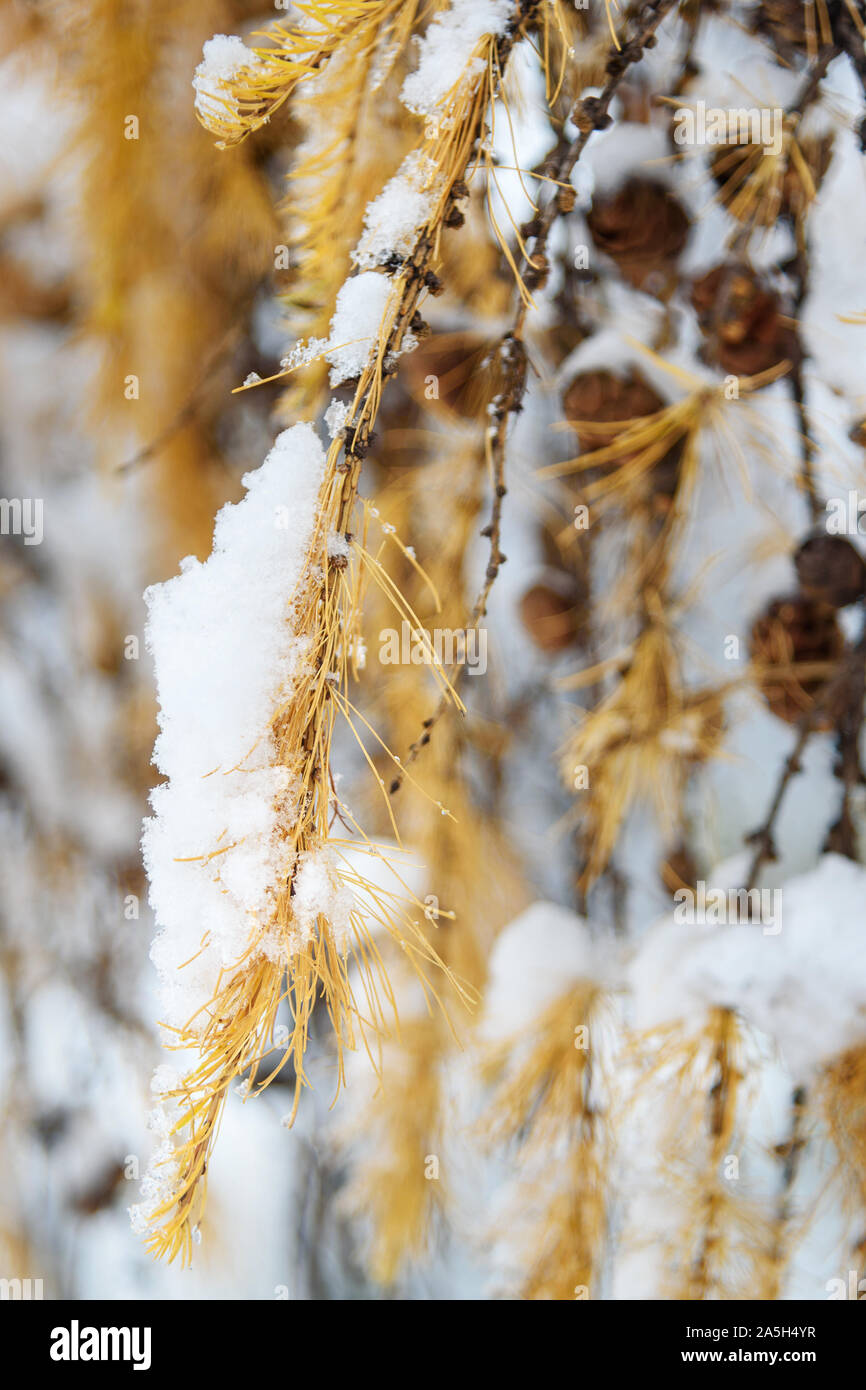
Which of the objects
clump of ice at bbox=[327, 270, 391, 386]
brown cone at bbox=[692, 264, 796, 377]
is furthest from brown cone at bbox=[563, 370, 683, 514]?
clump of ice at bbox=[327, 270, 391, 386]

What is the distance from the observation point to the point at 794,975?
445 millimetres

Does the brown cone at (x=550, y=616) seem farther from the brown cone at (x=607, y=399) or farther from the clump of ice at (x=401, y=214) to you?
the clump of ice at (x=401, y=214)

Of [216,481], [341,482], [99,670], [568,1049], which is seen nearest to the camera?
[341,482]

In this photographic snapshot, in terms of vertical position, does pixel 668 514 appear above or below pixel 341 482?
above

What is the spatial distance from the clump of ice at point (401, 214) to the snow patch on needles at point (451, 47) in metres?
0.02

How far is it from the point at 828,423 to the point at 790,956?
0.31 metres

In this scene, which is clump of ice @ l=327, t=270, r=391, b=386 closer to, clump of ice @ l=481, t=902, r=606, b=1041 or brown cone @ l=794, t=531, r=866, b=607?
brown cone @ l=794, t=531, r=866, b=607

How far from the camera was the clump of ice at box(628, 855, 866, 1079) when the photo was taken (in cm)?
43

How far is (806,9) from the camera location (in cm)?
42

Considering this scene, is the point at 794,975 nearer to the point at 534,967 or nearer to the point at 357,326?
the point at 534,967

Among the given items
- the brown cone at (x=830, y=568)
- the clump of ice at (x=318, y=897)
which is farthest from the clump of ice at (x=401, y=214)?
the brown cone at (x=830, y=568)

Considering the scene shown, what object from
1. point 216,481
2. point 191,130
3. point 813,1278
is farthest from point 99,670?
point 813,1278

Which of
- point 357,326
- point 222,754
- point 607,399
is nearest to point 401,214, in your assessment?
point 357,326
